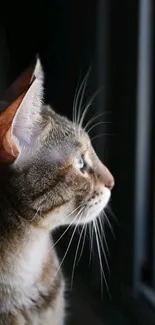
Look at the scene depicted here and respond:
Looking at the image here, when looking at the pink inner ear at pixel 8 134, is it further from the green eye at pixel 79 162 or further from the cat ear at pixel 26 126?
the green eye at pixel 79 162

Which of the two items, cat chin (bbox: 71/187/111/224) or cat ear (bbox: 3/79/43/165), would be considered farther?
cat chin (bbox: 71/187/111/224)

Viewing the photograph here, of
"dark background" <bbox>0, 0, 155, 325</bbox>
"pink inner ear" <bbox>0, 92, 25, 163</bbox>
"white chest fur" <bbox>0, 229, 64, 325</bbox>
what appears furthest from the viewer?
"dark background" <bbox>0, 0, 155, 325</bbox>

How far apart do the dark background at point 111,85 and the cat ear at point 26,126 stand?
0.33 meters

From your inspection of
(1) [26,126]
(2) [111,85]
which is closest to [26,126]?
(1) [26,126]

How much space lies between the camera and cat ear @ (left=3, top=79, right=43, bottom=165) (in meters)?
0.84

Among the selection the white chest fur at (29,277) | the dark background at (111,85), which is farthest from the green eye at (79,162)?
the dark background at (111,85)

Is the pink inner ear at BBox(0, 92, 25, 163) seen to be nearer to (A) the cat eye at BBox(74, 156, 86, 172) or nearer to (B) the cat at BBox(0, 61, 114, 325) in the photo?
(B) the cat at BBox(0, 61, 114, 325)

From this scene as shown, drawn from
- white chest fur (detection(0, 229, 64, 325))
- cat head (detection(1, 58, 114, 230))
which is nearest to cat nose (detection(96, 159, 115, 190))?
cat head (detection(1, 58, 114, 230))

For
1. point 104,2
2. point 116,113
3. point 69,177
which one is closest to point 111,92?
point 116,113

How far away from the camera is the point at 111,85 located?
1.34 m

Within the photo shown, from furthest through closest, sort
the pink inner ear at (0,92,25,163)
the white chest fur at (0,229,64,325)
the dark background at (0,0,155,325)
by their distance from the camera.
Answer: the dark background at (0,0,155,325)
the white chest fur at (0,229,64,325)
the pink inner ear at (0,92,25,163)

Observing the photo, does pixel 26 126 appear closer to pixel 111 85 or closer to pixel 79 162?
pixel 79 162

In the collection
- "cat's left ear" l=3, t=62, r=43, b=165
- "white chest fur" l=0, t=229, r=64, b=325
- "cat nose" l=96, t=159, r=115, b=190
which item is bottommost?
"white chest fur" l=0, t=229, r=64, b=325

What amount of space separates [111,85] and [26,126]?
0.49 metres
